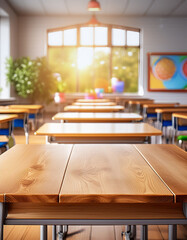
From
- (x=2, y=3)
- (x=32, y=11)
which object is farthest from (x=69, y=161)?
(x=32, y=11)

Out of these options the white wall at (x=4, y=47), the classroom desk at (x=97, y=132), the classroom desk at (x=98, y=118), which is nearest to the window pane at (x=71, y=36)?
the white wall at (x=4, y=47)

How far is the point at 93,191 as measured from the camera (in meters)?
0.80

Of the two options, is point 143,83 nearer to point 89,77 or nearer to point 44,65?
point 89,77

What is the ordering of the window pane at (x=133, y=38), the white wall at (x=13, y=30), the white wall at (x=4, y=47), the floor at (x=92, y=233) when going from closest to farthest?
the floor at (x=92, y=233), the white wall at (x=13, y=30), the white wall at (x=4, y=47), the window pane at (x=133, y=38)

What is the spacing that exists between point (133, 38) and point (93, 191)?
32.7 feet

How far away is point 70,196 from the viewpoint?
0.77 meters

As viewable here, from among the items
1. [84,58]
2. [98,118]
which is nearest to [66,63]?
[84,58]

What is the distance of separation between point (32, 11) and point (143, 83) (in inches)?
157

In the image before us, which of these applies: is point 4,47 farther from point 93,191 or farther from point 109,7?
point 93,191

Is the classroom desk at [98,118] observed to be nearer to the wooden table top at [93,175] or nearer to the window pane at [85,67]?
the wooden table top at [93,175]

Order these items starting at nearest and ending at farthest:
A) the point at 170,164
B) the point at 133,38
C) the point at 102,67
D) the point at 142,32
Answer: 1. the point at 170,164
2. the point at 142,32
3. the point at 133,38
4. the point at 102,67

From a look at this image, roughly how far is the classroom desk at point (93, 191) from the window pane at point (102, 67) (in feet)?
30.6

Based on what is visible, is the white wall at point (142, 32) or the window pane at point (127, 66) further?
the window pane at point (127, 66)

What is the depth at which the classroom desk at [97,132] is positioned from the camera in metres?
1.92
